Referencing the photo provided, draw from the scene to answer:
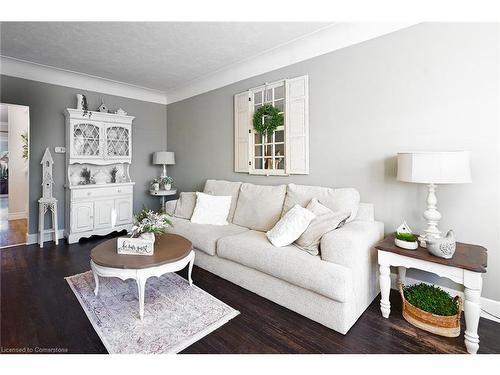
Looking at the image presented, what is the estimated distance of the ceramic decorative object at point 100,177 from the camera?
4340mm

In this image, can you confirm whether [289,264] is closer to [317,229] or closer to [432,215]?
[317,229]

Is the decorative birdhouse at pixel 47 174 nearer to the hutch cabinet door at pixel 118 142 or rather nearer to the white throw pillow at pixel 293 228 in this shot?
the hutch cabinet door at pixel 118 142

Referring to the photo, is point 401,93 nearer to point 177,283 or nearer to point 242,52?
point 242,52

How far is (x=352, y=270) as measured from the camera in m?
1.80

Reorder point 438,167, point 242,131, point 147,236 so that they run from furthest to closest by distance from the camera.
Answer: point 242,131 → point 147,236 → point 438,167

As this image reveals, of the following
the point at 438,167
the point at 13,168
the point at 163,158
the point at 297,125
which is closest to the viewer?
the point at 438,167

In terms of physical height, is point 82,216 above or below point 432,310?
above

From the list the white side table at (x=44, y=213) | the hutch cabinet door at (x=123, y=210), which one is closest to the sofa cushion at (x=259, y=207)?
the hutch cabinet door at (x=123, y=210)

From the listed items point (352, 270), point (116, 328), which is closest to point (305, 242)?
point (352, 270)

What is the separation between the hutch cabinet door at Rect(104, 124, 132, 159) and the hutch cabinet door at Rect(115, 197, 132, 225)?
769mm

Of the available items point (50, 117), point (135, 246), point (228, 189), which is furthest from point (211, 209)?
point (50, 117)

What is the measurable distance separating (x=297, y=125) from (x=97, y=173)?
141 inches

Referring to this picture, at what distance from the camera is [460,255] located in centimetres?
170
